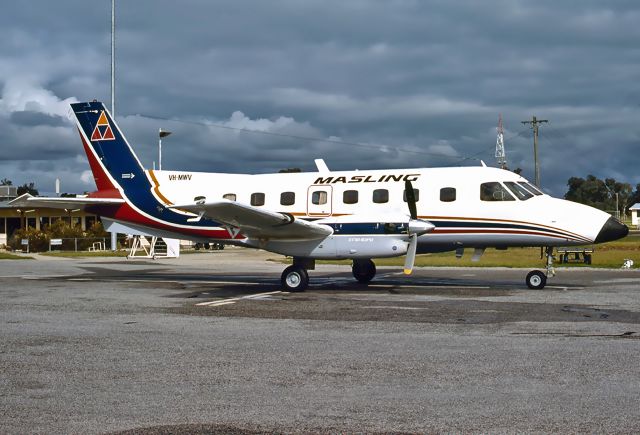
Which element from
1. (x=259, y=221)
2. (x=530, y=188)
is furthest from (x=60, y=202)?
(x=530, y=188)

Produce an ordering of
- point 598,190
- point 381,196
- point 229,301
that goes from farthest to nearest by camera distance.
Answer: point 598,190, point 381,196, point 229,301

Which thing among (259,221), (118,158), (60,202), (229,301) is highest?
(118,158)

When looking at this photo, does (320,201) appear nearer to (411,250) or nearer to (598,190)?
(411,250)

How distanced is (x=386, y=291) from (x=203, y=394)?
1269 centimetres

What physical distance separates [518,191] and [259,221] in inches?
300

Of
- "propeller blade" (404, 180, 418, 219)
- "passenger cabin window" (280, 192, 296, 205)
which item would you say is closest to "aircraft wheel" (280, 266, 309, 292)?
"passenger cabin window" (280, 192, 296, 205)

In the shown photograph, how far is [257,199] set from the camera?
22.1 metres

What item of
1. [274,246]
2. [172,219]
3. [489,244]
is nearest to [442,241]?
[489,244]

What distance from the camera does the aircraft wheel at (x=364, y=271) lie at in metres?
22.4

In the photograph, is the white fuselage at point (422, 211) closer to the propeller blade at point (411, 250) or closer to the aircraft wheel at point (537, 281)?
the propeller blade at point (411, 250)

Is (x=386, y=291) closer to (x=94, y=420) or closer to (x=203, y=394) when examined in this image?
(x=203, y=394)

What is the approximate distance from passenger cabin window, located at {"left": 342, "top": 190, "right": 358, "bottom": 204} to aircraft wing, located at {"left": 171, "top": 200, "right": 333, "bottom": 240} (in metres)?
1.67

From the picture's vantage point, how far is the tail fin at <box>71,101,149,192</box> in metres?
23.8

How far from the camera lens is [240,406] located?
700cm
